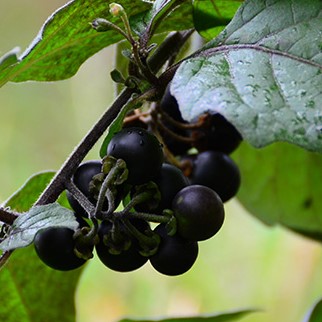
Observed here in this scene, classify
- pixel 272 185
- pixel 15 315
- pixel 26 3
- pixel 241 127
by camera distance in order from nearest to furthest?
pixel 241 127 → pixel 15 315 → pixel 272 185 → pixel 26 3

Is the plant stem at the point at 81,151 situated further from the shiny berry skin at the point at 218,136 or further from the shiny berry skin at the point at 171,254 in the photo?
the shiny berry skin at the point at 218,136

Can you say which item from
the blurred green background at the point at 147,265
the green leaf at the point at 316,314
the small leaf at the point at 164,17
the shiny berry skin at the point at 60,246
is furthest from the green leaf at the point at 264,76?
the blurred green background at the point at 147,265

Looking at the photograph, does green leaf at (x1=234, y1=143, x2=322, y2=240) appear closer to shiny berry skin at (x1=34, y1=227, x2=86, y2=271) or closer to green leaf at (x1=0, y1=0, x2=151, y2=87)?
green leaf at (x1=0, y1=0, x2=151, y2=87)

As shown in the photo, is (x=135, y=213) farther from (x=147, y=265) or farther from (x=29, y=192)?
(x=147, y=265)

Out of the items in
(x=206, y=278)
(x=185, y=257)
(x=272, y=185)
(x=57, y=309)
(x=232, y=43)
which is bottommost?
(x=206, y=278)

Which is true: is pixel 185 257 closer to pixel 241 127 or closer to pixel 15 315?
pixel 241 127

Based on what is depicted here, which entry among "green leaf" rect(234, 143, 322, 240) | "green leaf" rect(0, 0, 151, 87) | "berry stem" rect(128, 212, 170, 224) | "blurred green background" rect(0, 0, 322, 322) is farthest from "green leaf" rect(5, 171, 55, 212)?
"blurred green background" rect(0, 0, 322, 322)

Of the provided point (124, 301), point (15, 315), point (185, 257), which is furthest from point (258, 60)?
Result: point (124, 301)

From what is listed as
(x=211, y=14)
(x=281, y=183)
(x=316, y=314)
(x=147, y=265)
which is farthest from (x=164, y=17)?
(x=147, y=265)
